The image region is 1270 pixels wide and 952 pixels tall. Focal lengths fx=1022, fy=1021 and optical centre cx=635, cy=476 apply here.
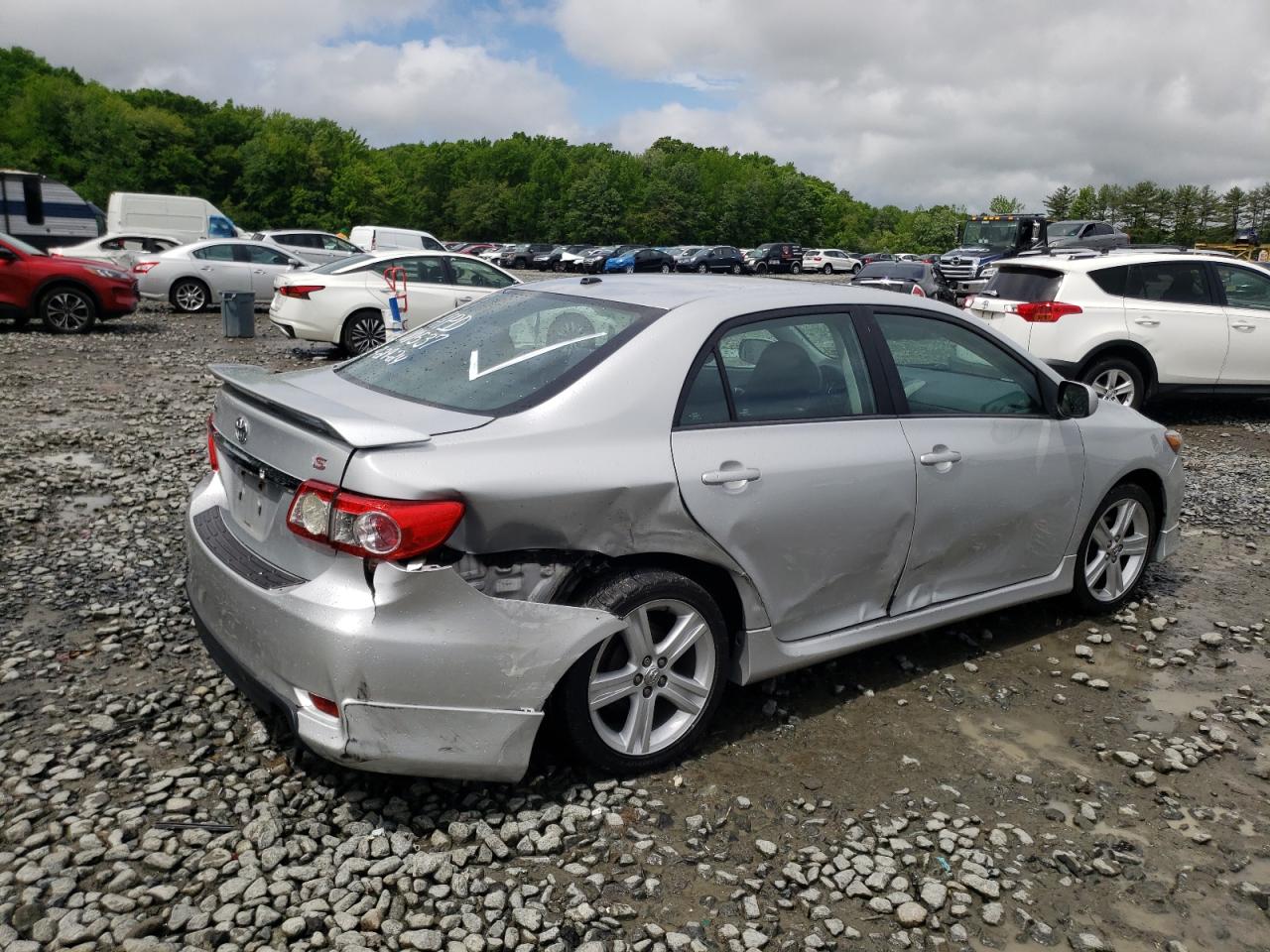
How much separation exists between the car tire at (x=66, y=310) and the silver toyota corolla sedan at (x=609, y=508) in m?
13.4

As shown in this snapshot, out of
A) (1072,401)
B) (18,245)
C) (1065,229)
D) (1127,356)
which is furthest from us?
(1065,229)

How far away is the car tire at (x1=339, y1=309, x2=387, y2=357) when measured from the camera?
1342 centimetres

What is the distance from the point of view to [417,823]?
3.18 m

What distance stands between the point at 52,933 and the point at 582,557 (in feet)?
5.60

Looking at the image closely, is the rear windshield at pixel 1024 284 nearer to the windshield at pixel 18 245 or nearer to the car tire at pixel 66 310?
the car tire at pixel 66 310

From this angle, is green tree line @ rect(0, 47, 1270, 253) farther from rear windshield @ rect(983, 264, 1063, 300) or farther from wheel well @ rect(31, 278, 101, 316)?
rear windshield @ rect(983, 264, 1063, 300)

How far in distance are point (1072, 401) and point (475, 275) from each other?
436 inches

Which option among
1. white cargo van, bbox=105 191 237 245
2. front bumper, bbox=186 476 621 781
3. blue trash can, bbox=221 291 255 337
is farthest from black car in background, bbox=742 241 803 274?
front bumper, bbox=186 476 621 781

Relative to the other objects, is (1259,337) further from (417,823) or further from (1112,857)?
(417,823)

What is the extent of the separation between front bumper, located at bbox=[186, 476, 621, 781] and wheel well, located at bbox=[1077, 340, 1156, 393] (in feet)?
27.3

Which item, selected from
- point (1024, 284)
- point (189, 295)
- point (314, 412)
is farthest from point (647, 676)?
point (189, 295)

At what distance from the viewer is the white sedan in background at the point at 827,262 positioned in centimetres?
6078

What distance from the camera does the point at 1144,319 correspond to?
32.8 ft

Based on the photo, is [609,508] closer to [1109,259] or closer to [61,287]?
[1109,259]
